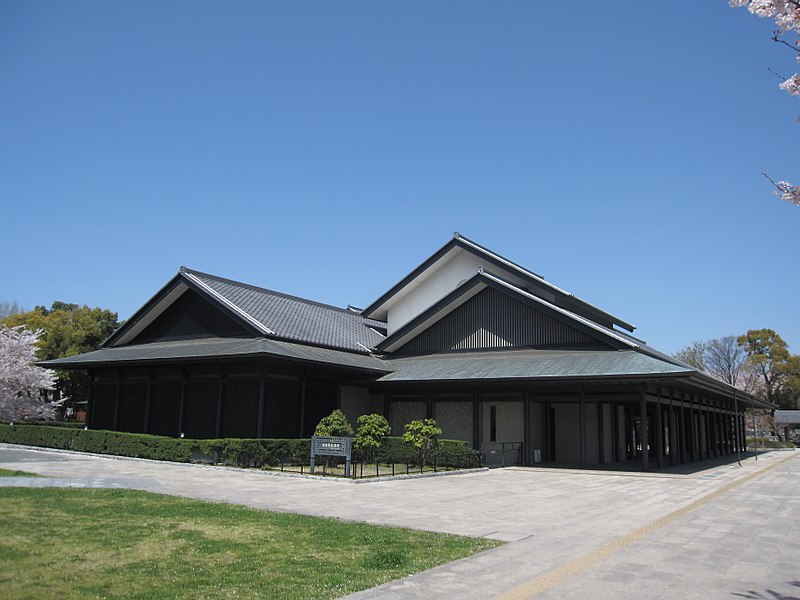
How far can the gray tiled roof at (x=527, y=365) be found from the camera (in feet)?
73.4

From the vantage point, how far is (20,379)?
35.5m

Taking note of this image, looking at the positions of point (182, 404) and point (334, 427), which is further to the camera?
point (182, 404)

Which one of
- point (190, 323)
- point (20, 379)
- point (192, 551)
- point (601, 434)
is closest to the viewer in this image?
point (192, 551)

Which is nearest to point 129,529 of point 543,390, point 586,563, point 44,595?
point 44,595

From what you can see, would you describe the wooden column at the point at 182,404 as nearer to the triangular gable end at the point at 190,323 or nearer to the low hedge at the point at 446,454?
the triangular gable end at the point at 190,323

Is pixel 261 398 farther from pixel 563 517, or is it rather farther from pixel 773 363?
pixel 773 363

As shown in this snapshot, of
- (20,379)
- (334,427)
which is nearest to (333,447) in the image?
(334,427)

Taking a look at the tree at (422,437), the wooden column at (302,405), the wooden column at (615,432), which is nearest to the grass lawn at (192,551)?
the tree at (422,437)

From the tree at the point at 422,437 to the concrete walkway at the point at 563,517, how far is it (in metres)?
1.90

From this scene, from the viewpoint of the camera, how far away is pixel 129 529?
904 cm

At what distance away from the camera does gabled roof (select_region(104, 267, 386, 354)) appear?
2702 cm

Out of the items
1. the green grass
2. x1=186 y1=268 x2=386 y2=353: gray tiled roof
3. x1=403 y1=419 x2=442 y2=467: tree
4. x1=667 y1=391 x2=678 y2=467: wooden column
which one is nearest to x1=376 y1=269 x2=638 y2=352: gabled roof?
x1=186 y1=268 x2=386 y2=353: gray tiled roof

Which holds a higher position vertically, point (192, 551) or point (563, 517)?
point (192, 551)

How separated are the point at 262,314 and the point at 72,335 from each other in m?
25.2
